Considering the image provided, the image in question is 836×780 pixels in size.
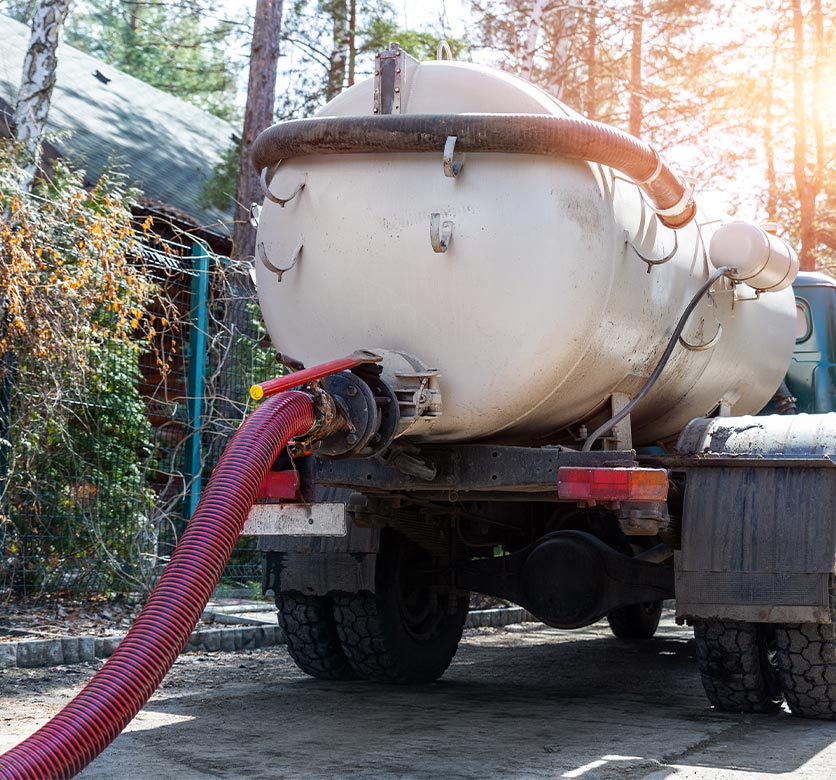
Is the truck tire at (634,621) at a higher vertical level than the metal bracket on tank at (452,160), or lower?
lower

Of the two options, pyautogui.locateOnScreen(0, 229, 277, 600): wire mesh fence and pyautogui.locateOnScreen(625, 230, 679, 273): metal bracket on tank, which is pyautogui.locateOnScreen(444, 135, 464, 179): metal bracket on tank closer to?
pyautogui.locateOnScreen(625, 230, 679, 273): metal bracket on tank

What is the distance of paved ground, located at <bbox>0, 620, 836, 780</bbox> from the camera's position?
4.44m

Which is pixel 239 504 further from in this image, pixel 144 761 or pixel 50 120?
pixel 50 120

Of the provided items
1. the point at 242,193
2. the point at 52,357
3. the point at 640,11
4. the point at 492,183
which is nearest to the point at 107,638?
the point at 52,357

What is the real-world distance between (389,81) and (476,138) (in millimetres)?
571

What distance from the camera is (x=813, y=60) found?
814 inches

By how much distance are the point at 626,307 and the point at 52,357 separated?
4.41 m

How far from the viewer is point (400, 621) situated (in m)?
6.52

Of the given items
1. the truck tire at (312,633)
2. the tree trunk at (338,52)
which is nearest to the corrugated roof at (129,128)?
the tree trunk at (338,52)

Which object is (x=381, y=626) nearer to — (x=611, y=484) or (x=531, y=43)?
(x=611, y=484)

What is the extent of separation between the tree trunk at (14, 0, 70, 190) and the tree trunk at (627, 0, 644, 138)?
1157 cm

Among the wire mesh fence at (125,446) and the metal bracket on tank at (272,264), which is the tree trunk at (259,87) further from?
the metal bracket on tank at (272,264)

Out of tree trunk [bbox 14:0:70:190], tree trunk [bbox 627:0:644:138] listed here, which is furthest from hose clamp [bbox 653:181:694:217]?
tree trunk [bbox 627:0:644:138]

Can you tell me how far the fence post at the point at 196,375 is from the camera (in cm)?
953
